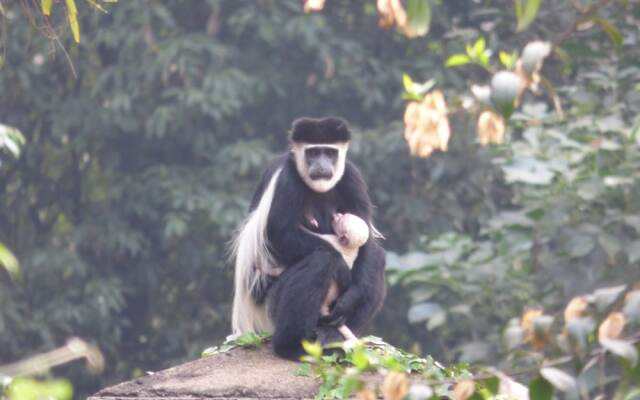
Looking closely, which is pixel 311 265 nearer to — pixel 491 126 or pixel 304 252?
pixel 304 252

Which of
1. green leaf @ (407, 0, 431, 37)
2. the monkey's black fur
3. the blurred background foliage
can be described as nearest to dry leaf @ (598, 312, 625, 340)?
green leaf @ (407, 0, 431, 37)

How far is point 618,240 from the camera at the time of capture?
16.7 ft

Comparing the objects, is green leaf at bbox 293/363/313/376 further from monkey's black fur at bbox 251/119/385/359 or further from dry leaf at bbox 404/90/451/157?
dry leaf at bbox 404/90/451/157

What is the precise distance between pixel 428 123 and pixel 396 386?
60 cm

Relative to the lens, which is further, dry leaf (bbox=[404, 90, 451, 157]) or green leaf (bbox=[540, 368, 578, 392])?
dry leaf (bbox=[404, 90, 451, 157])

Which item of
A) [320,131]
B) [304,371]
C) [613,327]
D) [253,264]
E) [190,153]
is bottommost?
[304,371]

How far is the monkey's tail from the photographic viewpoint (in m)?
3.44

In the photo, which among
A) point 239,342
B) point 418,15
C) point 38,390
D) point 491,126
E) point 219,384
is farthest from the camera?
point 239,342

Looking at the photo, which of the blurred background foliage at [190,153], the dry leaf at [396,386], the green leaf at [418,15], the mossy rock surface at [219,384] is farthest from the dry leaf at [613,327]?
the blurred background foliage at [190,153]

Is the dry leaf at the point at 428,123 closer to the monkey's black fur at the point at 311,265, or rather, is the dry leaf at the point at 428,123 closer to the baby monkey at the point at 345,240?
the monkey's black fur at the point at 311,265

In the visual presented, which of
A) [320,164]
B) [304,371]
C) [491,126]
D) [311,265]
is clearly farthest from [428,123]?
[320,164]

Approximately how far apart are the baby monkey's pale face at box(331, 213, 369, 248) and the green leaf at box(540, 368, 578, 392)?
205 cm

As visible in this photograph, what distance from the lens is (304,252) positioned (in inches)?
132

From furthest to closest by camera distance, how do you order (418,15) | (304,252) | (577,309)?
1. (304,252)
2. (577,309)
3. (418,15)
